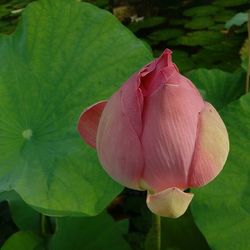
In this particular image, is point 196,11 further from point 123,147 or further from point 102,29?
point 123,147

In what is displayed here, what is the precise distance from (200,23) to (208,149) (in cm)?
191

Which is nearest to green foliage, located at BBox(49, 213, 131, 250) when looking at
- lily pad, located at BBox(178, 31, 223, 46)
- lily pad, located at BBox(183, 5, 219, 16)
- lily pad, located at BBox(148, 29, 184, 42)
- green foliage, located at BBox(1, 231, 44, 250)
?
green foliage, located at BBox(1, 231, 44, 250)

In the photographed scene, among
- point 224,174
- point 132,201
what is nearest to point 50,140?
point 224,174

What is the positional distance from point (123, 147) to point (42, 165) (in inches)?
14.8

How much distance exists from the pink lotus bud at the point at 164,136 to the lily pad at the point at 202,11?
6.53 ft

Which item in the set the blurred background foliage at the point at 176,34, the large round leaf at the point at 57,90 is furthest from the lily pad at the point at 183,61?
the large round leaf at the point at 57,90

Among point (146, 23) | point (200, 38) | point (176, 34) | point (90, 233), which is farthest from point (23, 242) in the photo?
point (146, 23)

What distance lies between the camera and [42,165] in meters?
0.94

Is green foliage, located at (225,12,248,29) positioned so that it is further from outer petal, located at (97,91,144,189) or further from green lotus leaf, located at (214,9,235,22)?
outer petal, located at (97,91,144,189)

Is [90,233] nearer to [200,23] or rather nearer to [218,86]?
[218,86]

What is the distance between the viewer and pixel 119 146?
23.0 inches

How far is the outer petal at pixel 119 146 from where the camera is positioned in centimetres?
58

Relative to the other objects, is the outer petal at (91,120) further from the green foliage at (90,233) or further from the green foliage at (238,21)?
the green foliage at (238,21)

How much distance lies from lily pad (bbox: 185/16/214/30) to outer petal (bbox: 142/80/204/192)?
6.12 feet
